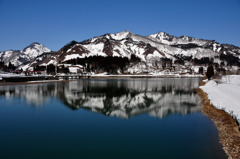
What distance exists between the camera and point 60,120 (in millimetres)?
27109

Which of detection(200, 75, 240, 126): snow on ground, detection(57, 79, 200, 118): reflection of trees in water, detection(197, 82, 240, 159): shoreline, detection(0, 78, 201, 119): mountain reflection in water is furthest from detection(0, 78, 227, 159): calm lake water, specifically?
detection(200, 75, 240, 126): snow on ground

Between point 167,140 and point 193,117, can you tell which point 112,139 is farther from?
point 193,117

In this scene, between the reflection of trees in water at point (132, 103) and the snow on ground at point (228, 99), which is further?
the reflection of trees in water at point (132, 103)

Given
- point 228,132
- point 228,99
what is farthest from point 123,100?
point 228,132

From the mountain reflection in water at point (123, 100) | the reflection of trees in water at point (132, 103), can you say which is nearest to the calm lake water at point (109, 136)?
the mountain reflection in water at point (123, 100)

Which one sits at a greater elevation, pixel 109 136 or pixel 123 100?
pixel 123 100

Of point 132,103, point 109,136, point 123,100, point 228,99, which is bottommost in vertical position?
point 109,136

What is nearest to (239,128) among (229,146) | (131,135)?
(229,146)

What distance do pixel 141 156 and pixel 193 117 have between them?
16190mm

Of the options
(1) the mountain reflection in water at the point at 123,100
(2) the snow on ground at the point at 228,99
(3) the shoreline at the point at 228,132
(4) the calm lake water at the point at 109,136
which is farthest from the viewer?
(1) the mountain reflection in water at the point at 123,100

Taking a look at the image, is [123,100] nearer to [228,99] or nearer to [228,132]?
[228,99]

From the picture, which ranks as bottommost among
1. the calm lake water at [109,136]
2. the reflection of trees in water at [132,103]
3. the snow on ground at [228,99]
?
the calm lake water at [109,136]

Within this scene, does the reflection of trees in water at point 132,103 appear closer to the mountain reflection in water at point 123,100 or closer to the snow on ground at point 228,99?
the mountain reflection in water at point 123,100

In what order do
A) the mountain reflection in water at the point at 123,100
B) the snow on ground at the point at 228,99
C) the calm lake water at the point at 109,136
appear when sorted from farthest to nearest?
1. the mountain reflection in water at the point at 123,100
2. the snow on ground at the point at 228,99
3. the calm lake water at the point at 109,136
